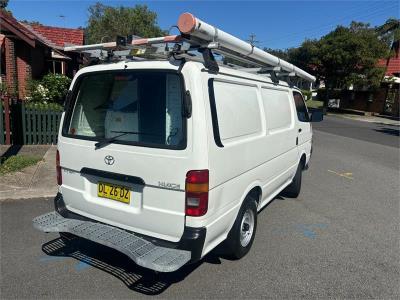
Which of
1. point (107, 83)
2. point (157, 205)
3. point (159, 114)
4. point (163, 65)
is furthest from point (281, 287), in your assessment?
point (107, 83)

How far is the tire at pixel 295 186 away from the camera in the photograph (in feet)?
20.0

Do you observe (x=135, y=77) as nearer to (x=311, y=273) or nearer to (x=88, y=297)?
(x=88, y=297)

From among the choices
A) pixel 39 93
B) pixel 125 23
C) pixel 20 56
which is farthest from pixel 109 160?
pixel 125 23

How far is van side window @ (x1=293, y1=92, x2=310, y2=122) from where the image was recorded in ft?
19.3

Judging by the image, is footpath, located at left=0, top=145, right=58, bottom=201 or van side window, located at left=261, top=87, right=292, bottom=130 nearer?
van side window, located at left=261, top=87, right=292, bottom=130

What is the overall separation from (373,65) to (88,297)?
31.1 metres

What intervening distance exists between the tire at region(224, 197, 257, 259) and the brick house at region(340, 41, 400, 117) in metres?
30.0

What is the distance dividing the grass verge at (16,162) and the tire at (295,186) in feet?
16.9

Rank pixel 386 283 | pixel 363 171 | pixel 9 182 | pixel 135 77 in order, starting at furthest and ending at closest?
pixel 363 171 < pixel 9 182 < pixel 386 283 < pixel 135 77

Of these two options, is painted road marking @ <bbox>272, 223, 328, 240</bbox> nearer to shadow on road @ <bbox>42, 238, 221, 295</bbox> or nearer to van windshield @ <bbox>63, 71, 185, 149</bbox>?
shadow on road @ <bbox>42, 238, 221, 295</bbox>

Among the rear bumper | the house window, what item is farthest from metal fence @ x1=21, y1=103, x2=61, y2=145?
the house window

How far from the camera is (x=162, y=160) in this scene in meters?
2.97

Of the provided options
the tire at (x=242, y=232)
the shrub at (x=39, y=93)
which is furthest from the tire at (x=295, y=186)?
the shrub at (x=39, y=93)

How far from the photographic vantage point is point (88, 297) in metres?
3.12
